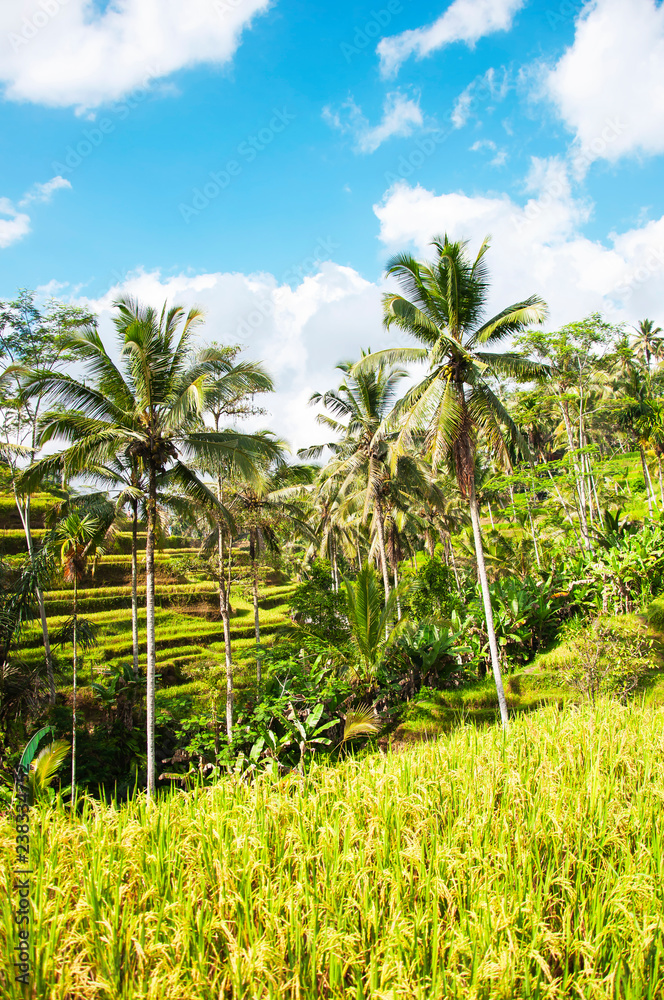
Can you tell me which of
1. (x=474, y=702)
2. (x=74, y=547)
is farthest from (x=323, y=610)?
(x=74, y=547)

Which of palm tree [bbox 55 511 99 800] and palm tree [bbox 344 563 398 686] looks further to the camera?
palm tree [bbox 344 563 398 686]

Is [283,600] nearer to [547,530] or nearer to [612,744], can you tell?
[547,530]

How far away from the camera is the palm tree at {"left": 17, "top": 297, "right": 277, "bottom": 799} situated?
11.0 m

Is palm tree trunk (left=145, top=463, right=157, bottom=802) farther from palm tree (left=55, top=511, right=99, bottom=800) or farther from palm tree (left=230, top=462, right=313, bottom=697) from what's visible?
palm tree (left=230, top=462, right=313, bottom=697)

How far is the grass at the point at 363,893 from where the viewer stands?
2.89 meters

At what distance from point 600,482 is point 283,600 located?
67.6 ft

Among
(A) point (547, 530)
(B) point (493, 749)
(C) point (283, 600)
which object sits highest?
(A) point (547, 530)

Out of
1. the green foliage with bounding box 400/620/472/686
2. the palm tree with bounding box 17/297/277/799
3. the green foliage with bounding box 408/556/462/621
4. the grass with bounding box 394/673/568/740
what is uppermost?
the palm tree with bounding box 17/297/277/799

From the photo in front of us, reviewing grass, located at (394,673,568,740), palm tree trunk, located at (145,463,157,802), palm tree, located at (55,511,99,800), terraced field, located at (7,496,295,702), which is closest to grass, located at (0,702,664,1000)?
palm tree trunk, located at (145,463,157,802)

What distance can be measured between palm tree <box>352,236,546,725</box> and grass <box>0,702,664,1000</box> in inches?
312

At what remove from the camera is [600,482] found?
29.3 m

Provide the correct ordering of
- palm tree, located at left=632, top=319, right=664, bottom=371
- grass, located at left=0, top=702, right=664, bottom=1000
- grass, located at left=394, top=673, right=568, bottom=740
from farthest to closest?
palm tree, located at left=632, top=319, right=664, bottom=371, grass, located at left=394, top=673, right=568, bottom=740, grass, located at left=0, top=702, right=664, bottom=1000

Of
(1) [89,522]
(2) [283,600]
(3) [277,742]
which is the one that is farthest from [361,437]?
(2) [283,600]

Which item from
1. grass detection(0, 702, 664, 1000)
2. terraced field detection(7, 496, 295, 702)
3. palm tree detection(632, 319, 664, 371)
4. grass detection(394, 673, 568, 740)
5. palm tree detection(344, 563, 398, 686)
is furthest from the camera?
palm tree detection(632, 319, 664, 371)
